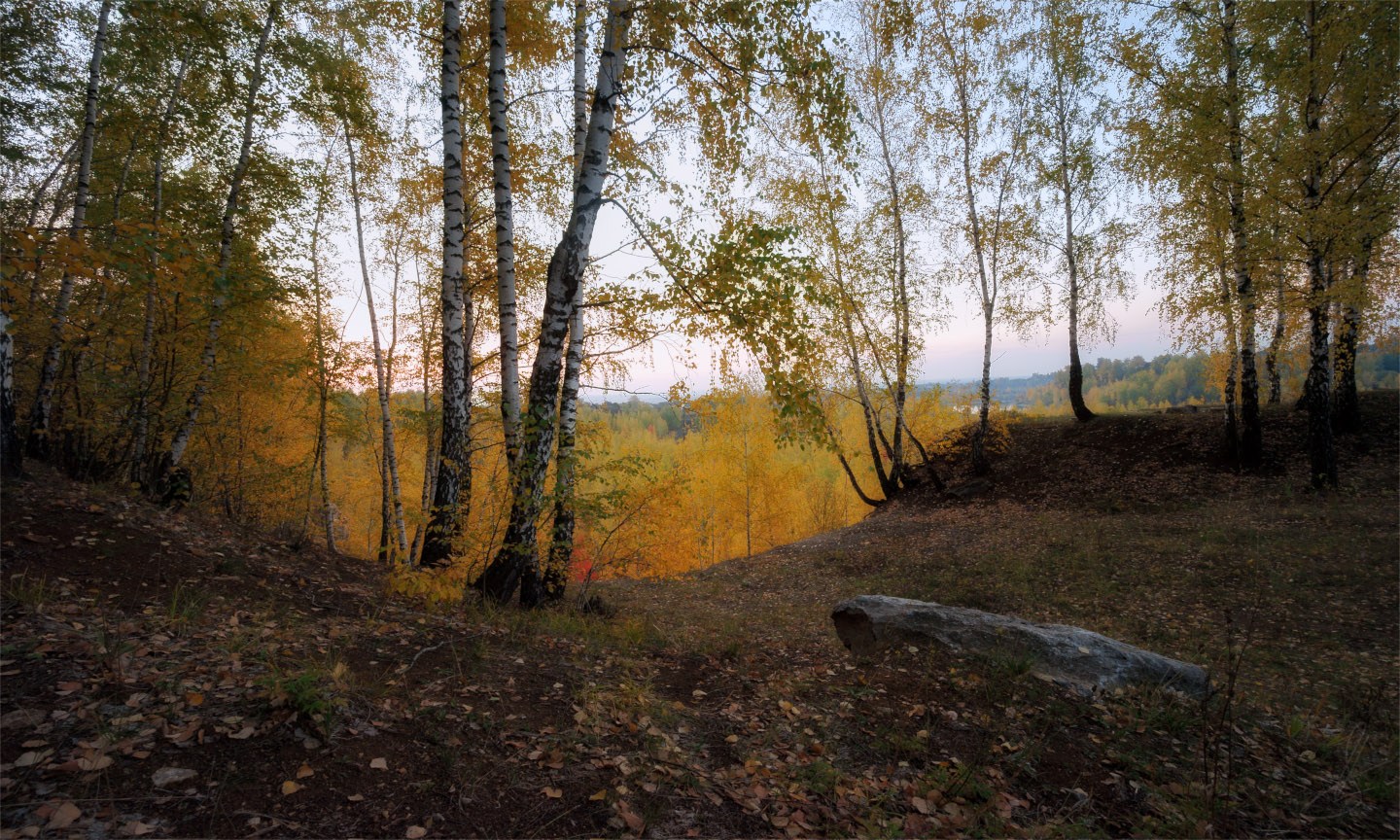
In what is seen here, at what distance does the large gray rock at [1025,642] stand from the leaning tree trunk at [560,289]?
3.69 metres

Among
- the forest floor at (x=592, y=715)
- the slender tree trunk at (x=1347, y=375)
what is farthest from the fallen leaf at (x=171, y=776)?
the slender tree trunk at (x=1347, y=375)

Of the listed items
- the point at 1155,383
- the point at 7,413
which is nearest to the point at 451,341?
the point at 7,413

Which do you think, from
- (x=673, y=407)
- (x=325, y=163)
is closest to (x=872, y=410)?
(x=673, y=407)

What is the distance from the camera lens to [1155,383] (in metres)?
87.1

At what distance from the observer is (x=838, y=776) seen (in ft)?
10.9

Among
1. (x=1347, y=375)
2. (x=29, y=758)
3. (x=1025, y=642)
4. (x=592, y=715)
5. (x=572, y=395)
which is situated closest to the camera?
(x=29, y=758)

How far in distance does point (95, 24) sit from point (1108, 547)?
58.8ft

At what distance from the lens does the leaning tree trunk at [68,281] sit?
647 centimetres

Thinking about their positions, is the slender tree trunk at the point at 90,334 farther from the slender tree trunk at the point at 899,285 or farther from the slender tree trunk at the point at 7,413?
the slender tree trunk at the point at 899,285

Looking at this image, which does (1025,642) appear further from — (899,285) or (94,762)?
(899,285)

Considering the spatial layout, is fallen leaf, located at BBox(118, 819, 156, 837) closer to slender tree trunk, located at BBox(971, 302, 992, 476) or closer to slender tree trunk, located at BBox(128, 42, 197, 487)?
slender tree trunk, located at BBox(128, 42, 197, 487)

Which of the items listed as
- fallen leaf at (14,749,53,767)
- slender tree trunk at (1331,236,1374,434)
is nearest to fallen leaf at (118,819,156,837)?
fallen leaf at (14,749,53,767)

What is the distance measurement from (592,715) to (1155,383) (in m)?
112

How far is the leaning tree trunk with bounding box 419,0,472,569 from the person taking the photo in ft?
19.0
